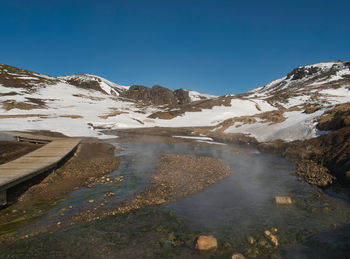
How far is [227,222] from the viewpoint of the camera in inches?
334

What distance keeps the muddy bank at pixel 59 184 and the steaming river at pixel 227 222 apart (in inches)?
32.1

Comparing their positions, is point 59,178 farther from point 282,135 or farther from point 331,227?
point 282,135

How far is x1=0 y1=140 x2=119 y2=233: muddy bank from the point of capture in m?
8.99

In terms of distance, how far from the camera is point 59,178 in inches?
518

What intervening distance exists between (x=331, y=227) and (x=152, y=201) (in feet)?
23.8

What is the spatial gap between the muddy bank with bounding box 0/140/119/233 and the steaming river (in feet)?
2.67

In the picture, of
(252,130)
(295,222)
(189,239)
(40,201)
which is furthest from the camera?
(252,130)

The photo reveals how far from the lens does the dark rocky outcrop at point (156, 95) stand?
511ft

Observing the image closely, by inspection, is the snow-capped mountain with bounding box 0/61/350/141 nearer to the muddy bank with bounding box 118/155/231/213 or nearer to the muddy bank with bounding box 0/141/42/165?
the muddy bank with bounding box 118/155/231/213

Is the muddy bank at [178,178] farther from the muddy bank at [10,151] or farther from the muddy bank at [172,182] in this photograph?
the muddy bank at [10,151]

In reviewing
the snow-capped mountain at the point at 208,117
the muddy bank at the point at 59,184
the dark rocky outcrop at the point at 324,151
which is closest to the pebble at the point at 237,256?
the muddy bank at the point at 59,184

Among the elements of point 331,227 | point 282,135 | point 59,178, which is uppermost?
point 282,135

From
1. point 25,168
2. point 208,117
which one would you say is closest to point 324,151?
point 25,168

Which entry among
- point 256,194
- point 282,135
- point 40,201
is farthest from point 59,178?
point 282,135
